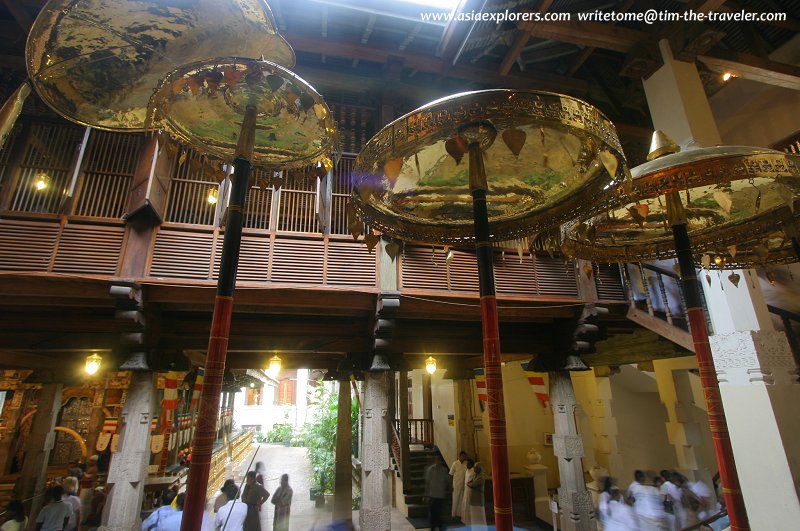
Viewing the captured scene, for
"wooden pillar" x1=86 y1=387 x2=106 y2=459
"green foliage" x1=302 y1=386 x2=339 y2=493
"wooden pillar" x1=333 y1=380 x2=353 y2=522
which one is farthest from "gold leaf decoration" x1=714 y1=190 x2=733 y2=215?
"wooden pillar" x1=86 y1=387 x2=106 y2=459

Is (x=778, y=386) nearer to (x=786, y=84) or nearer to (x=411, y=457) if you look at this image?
(x=786, y=84)

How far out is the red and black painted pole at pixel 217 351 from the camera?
182 centimetres

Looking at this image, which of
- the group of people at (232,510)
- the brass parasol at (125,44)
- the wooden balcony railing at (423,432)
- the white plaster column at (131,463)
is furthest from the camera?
the wooden balcony railing at (423,432)

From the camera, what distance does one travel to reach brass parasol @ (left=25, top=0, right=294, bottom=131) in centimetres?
232

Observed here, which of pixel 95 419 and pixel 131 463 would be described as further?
pixel 95 419

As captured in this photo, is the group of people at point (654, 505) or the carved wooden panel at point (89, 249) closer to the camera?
the group of people at point (654, 505)

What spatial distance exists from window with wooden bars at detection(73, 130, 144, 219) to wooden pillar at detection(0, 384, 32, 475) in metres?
8.75

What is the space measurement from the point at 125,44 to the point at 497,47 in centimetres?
675

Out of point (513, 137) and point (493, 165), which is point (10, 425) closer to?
point (493, 165)

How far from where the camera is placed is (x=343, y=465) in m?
10.5

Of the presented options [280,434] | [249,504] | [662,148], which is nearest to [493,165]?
[662,148]

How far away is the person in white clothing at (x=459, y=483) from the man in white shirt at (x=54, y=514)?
7.28m

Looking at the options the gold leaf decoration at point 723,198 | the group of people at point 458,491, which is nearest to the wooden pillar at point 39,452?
the group of people at point 458,491

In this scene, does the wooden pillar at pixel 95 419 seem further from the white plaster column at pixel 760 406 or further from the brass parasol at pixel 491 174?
the white plaster column at pixel 760 406
